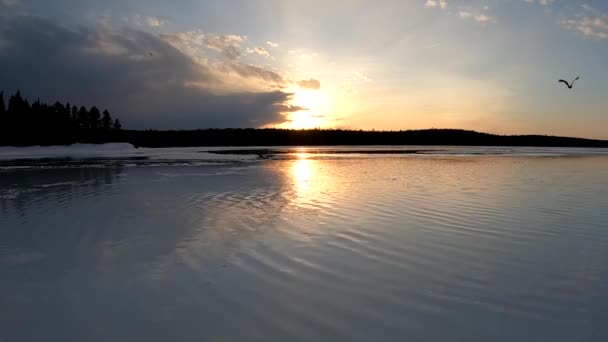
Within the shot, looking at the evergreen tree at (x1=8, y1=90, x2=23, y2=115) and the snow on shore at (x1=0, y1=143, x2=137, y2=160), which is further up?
the evergreen tree at (x1=8, y1=90, x2=23, y2=115)

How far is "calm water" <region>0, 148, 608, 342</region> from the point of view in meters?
4.80

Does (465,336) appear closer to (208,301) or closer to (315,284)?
(315,284)

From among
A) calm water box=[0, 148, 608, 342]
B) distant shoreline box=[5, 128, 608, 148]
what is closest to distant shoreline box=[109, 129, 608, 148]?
distant shoreline box=[5, 128, 608, 148]

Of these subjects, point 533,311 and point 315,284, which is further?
point 315,284

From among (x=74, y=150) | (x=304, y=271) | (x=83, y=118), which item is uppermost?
(x=83, y=118)

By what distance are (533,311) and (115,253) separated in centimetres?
768

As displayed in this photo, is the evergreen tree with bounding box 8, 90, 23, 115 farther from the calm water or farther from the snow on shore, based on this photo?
the calm water

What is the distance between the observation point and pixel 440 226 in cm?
1033

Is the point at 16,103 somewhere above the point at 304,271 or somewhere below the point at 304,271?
above

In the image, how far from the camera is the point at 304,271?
683 centimetres

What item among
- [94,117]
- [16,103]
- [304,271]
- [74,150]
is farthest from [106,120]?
[304,271]

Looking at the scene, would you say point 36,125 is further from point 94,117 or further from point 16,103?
point 94,117

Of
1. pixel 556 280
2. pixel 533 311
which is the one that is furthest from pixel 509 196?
pixel 533 311

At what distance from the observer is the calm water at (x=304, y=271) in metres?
4.80
